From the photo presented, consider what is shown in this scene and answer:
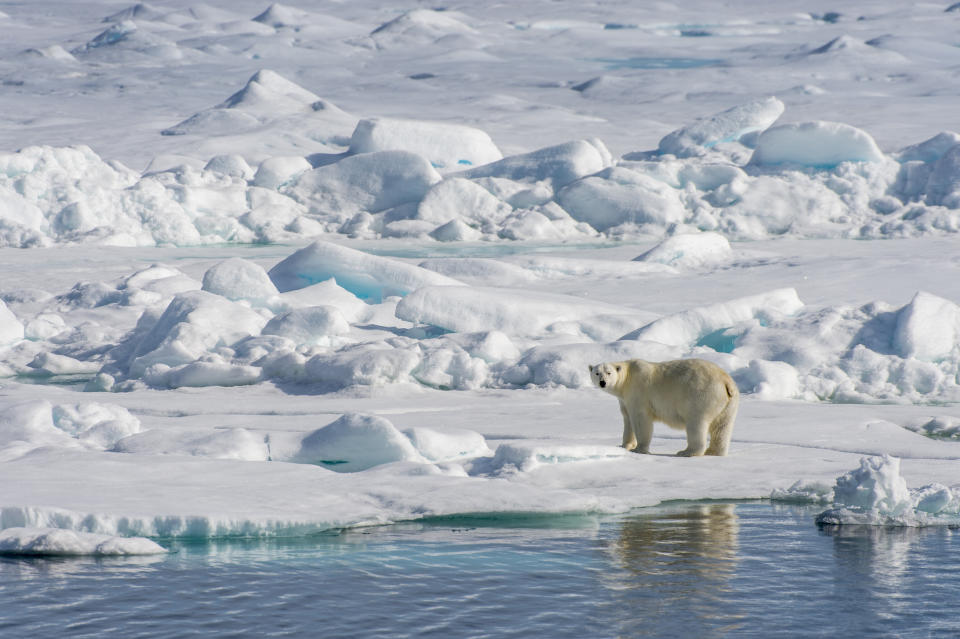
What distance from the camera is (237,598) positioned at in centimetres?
367

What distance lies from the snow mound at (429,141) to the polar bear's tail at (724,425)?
1277 centimetres

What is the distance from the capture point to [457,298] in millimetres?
9438

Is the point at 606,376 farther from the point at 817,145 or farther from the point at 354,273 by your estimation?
the point at 817,145

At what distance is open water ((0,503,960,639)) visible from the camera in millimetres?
3412

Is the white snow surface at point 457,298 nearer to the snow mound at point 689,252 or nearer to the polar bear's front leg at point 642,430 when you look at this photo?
the snow mound at point 689,252

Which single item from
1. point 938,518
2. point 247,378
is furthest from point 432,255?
point 938,518

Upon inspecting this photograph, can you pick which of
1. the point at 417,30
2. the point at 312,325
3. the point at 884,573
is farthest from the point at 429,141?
the point at 417,30

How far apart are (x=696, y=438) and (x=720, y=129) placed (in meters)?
14.6

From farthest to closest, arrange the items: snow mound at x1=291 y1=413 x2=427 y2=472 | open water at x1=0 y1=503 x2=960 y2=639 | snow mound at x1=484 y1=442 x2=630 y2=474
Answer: snow mound at x1=291 y1=413 x2=427 y2=472 < snow mound at x1=484 y1=442 x2=630 y2=474 < open water at x1=0 y1=503 x2=960 y2=639

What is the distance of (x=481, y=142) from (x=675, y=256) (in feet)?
22.4

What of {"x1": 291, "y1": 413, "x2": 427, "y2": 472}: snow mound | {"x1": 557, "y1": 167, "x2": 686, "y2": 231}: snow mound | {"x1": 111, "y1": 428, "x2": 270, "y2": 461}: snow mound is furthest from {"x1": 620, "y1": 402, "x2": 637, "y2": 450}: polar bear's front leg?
{"x1": 557, "y1": 167, "x2": 686, "y2": 231}: snow mound

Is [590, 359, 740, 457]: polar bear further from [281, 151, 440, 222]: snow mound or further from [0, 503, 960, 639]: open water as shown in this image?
[281, 151, 440, 222]: snow mound

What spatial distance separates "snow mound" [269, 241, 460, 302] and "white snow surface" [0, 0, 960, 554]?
31 mm

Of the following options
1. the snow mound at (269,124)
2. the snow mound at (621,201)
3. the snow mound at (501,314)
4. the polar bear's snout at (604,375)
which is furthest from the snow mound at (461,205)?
the polar bear's snout at (604,375)
